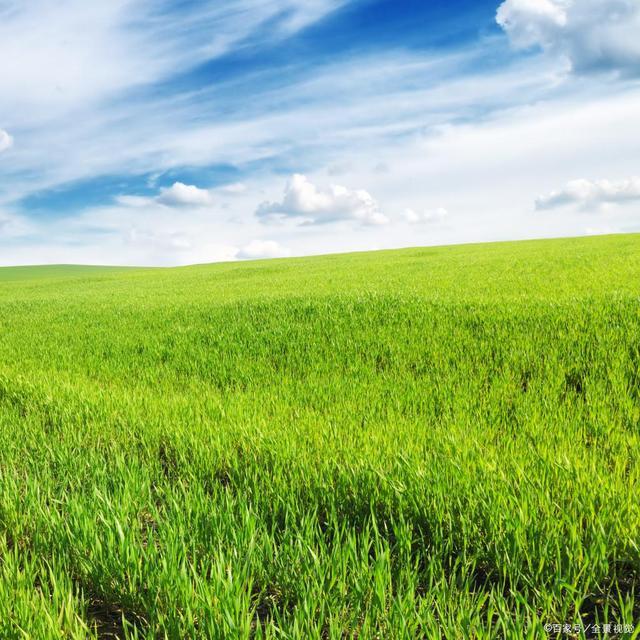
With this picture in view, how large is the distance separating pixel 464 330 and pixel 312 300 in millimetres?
5007

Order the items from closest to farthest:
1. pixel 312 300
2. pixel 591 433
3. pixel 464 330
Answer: pixel 591 433 < pixel 464 330 < pixel 312 300

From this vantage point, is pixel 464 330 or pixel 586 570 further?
pixel 464 330

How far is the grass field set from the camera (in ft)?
6.70

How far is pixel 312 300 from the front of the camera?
1161 cm

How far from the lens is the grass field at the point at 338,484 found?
204 centimetres

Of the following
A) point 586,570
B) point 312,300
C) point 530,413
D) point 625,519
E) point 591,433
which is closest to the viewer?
point 586,570

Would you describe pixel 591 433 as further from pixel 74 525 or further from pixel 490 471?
pixel 74 525

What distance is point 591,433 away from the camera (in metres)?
3.95

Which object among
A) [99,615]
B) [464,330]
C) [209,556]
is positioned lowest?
[99,615]

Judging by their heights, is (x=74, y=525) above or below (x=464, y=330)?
below

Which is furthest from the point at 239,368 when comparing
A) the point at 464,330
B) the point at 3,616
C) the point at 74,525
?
the point at 3,616

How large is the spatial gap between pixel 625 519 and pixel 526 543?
0.65 meters

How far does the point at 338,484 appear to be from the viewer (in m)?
3.07

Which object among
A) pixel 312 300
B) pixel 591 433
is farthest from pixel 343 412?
pixel 312 300
